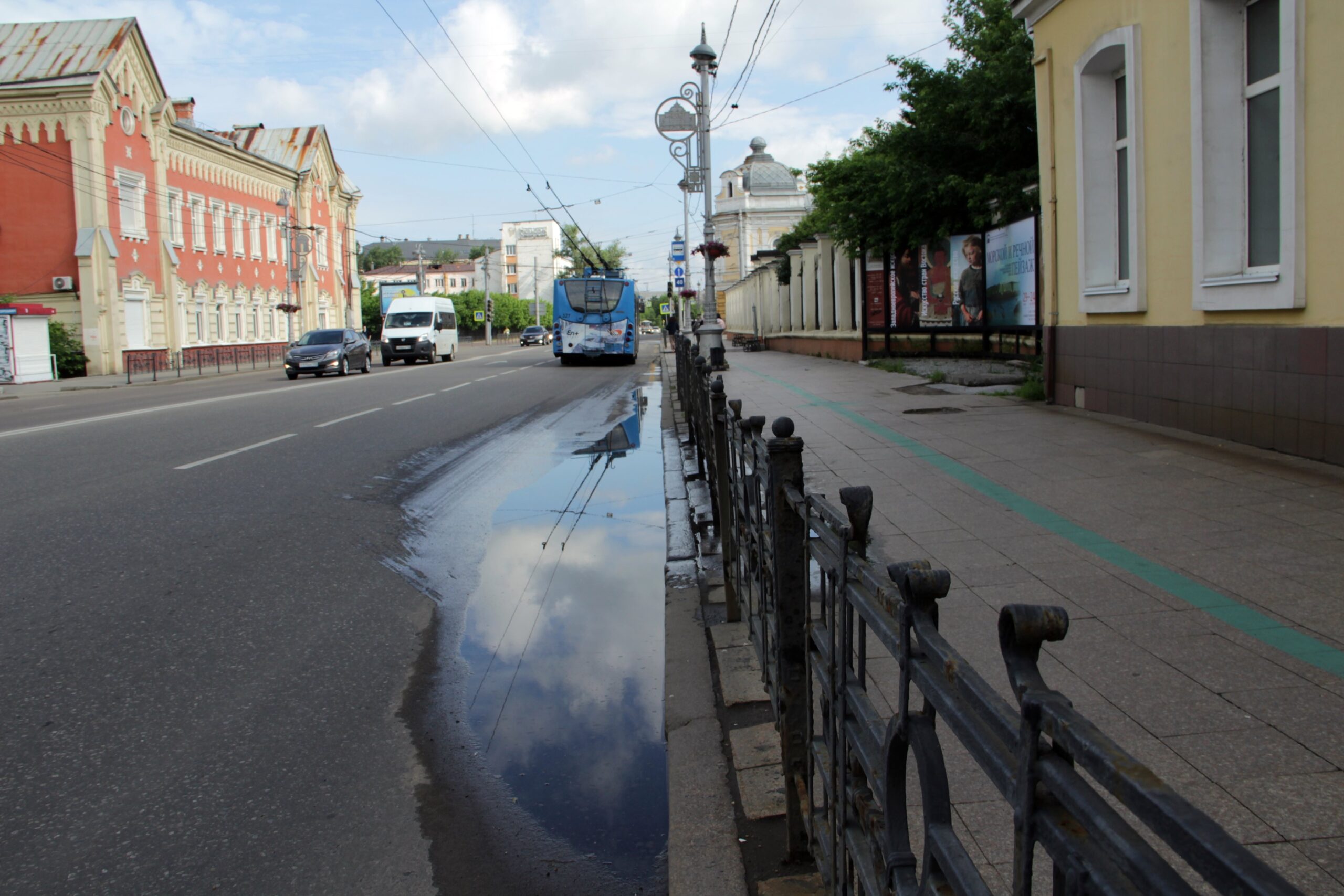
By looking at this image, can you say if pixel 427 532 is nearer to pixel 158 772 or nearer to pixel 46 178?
pixel 158 772

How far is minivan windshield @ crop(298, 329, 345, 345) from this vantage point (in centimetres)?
3156

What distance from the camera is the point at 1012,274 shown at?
1756 cm

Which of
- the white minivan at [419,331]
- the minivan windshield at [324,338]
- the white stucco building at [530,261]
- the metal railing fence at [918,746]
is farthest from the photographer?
the white stucco building at [530,261]

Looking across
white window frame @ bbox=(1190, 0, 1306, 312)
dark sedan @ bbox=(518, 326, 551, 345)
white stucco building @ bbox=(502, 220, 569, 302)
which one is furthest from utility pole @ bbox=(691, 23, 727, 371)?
white stucco building @ bbox=(502, 220, 569, 302)

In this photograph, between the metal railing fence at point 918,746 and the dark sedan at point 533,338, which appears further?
the dark sedan at point 533,338

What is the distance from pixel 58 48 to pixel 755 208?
185 ft

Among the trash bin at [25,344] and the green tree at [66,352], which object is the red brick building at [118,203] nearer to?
the green tree at [66,352]

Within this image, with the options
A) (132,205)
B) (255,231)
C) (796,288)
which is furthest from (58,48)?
(796,288)

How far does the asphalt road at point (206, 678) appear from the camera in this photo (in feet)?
9.82

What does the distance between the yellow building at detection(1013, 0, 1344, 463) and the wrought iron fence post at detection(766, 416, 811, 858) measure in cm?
624

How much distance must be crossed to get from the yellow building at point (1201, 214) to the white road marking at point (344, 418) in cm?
931

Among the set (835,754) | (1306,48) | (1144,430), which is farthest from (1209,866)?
(1144,430)

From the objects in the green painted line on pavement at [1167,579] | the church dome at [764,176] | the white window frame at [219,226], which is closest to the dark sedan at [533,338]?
the church dome at [764,176]

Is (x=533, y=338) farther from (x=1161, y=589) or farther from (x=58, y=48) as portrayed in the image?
(x=1161, y=589)
